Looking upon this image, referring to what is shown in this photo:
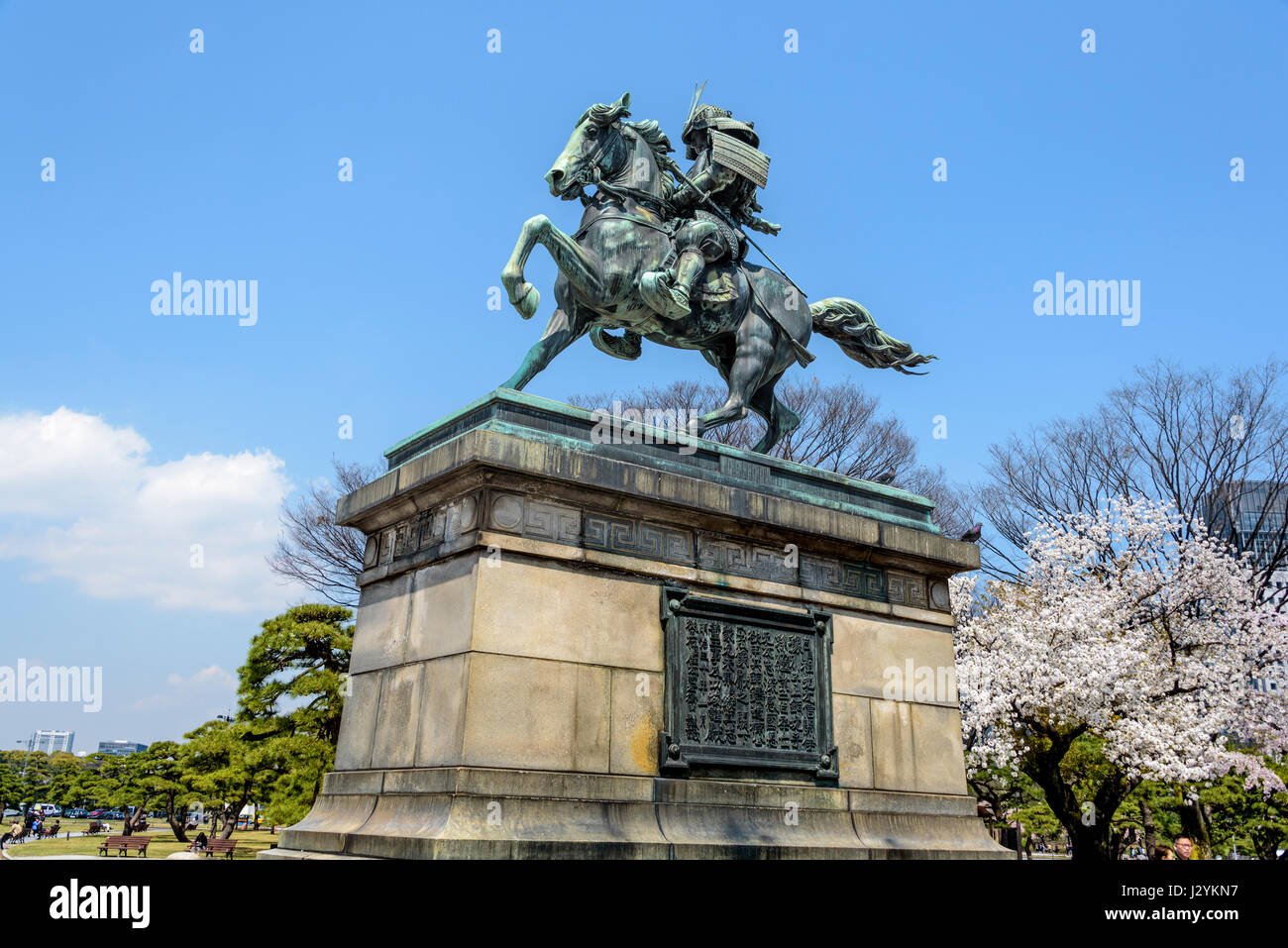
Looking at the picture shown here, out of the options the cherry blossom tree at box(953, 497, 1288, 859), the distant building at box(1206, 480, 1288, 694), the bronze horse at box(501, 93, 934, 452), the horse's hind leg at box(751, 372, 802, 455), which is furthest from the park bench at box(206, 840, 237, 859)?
the distant building at box(1206, 480, 1288, 694)

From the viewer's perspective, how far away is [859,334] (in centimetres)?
1058

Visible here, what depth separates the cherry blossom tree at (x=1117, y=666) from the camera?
22.6 m

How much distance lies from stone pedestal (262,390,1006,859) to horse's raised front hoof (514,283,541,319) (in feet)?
2.99

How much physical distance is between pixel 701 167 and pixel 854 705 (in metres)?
5.58

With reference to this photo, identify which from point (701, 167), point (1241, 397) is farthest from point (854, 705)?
point (1241, 397)

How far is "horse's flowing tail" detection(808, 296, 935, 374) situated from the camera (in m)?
10.5

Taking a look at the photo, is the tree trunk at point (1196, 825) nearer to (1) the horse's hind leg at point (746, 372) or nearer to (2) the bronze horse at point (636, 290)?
(2) the bronze horse at point (636, 290)

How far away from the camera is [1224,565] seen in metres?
25.1

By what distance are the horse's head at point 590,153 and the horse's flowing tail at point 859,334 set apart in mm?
2791

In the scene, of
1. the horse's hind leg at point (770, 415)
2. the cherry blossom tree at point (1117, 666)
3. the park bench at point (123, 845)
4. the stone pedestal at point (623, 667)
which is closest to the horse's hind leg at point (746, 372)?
the horse's hind leg at point (770, 415)

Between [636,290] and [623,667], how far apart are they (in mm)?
3505

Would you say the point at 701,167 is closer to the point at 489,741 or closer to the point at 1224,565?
the point at 489,741

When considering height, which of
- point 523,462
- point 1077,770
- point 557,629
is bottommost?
point 1077,770

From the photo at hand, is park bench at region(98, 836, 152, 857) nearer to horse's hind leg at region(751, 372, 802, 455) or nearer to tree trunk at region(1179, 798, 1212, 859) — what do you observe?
horse's hind leg at region(751, 372, 802, 455)
